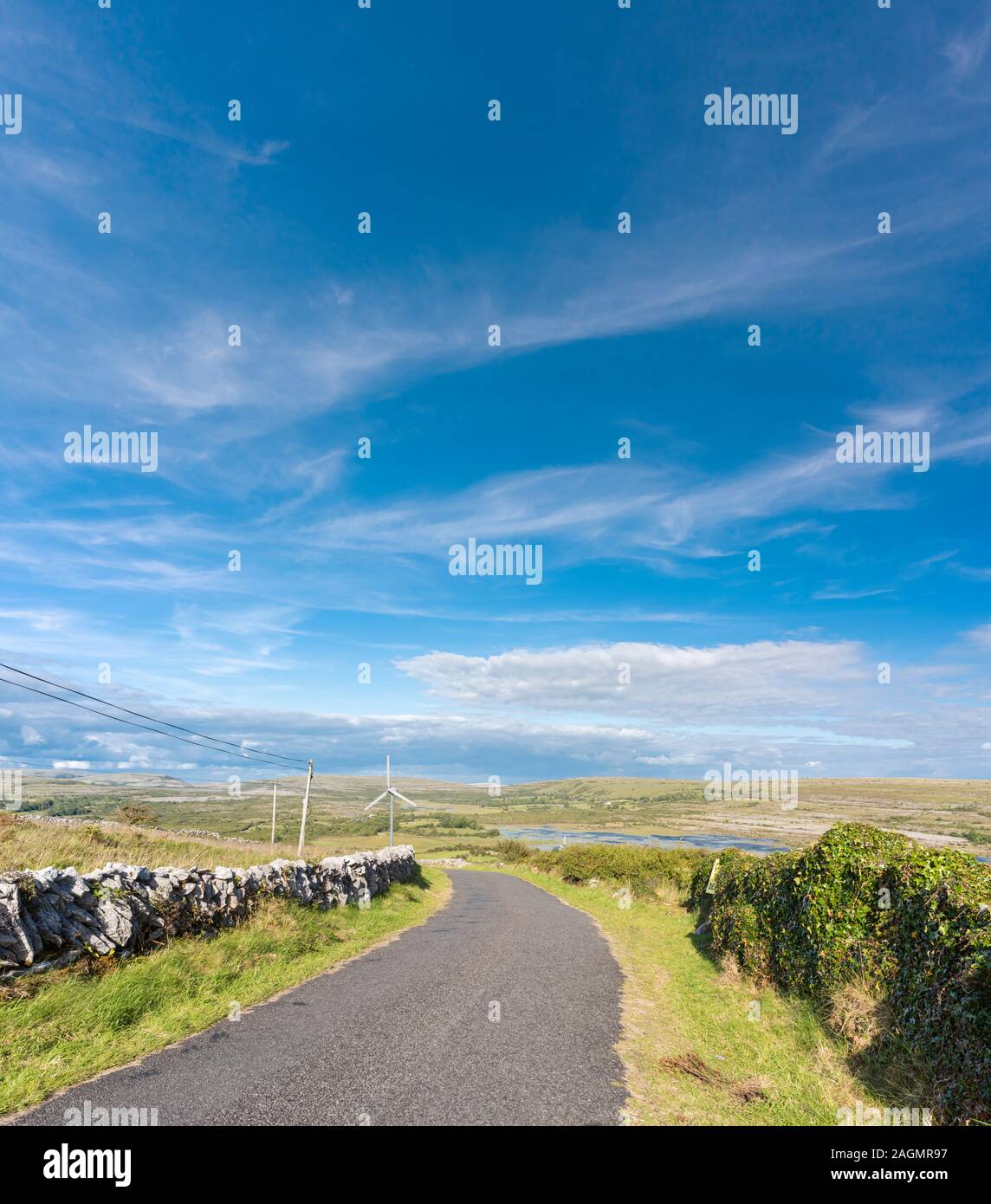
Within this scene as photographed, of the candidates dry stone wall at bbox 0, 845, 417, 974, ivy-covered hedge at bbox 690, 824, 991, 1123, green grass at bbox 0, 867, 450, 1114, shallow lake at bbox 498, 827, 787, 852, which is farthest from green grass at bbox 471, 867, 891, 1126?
shallow lake at bbox 498, 827, 787, 852

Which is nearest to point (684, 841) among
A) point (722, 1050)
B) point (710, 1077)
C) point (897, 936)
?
point (722, 1050)

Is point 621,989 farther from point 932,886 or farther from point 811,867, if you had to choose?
point 932,886

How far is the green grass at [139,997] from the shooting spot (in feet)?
24.8

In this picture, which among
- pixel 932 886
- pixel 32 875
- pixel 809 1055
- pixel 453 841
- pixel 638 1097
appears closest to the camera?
pixel 638 1097

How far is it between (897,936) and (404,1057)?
753 cm

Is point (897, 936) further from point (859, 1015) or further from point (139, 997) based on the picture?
point (139, 997)

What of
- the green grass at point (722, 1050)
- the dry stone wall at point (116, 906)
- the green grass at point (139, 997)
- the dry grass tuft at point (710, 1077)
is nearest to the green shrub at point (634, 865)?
the green grass at point (722, 1050)

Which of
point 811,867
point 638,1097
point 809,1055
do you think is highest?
point 811,867

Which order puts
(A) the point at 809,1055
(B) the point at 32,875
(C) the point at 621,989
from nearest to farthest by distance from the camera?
(A) the point at 809,1055
(B) the point at 32,875
(C) the point at 621,989

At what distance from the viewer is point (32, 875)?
10047mm

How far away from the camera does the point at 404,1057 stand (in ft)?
27.5

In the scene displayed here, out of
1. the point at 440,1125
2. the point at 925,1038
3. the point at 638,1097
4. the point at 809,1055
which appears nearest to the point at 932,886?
the point at 925,1038

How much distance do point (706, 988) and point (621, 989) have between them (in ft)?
6.75

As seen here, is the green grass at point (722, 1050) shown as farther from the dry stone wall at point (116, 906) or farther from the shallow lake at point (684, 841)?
the shallow lake at point (684, 841)
